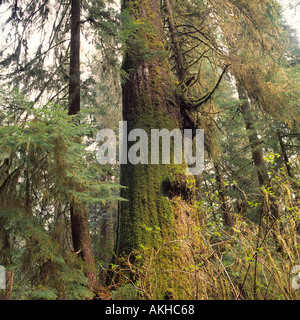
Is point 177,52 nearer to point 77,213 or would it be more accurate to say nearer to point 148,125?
point 148,125

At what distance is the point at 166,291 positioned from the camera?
8.09ft

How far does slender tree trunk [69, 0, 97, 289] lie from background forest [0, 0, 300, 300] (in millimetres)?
23

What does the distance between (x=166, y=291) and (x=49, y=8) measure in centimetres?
674

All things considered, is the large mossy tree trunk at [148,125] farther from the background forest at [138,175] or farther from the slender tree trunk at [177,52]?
the slender tree trunk at [177,52]

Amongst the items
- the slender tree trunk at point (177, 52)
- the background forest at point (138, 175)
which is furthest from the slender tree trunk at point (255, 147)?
the slender tree trunk at point (177, 52)

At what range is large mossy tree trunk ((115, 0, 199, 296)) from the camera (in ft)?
9.72

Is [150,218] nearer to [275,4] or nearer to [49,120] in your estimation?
[49,120]

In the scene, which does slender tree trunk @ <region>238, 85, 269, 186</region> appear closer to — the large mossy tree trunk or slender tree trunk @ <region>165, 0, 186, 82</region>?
slender tree trunk @ <region>165, 0, 186, 82</region>

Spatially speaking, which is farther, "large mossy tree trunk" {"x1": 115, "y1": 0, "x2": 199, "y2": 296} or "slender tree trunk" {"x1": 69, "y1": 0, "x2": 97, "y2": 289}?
"slender tree trunk" {"x1": 69, "y1": 0, "x2": 97, "y2": 289}

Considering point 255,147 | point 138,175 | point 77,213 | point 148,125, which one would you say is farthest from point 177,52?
point 255,147

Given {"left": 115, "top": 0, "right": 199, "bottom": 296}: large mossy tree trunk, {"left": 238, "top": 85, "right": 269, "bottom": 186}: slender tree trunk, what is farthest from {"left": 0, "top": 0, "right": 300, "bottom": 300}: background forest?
{"left": 238, "top": 85, "right": 269, "bottom": 186}: slender tree trunk

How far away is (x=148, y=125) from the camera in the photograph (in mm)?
3475

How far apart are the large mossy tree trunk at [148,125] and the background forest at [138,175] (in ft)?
0.06

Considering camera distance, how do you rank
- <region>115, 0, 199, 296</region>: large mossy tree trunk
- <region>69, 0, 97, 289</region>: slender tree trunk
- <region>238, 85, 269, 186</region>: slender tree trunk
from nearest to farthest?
<region>115, 0, 199, 296</region>: large mossy tree trunk → <region>69, 0, 97, 289</region>: slender tree trunk → <region>238, 85, 269, 186</region>: slender tree trunk
